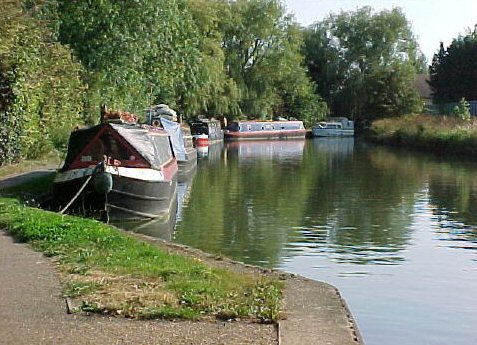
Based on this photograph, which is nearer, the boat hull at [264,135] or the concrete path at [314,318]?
the concrete path at [314,318]

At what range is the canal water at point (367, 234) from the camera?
9.71 meters

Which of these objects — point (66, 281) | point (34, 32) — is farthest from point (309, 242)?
point (34, 32)

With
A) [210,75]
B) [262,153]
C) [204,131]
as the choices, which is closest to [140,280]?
[262,153]

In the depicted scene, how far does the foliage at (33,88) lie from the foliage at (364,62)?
44.5 metres

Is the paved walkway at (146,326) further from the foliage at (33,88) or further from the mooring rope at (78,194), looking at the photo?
the foliage at (33,88)

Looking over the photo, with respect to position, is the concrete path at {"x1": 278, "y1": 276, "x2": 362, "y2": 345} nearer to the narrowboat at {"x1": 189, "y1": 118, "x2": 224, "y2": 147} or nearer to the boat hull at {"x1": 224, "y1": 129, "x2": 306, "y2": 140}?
the narrowboat at {"x1": 189, "y1": 118, "x2": 224, "y2": 147}

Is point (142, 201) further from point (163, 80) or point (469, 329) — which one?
point (163, 80)

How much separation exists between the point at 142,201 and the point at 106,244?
6.01 meters

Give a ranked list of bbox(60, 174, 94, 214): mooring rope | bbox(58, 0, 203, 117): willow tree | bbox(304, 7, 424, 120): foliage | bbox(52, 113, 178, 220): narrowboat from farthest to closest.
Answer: bbox(304, 7, 424, 120): foliage
bbox(58, 0, 203, 117): willow tree
bbox(52, 113, 178, 220): narrowboat
bbox(60, 174, 94, 214): mooring rope

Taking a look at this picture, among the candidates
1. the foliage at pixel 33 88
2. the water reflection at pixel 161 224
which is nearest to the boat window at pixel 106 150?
the water reflection at pixel 161 224

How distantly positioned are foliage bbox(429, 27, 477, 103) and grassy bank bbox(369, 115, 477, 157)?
34.9 feet

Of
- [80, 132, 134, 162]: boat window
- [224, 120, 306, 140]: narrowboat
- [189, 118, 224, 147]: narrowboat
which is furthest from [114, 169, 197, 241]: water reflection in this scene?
[224, 120, 306, 140]: narrowboat

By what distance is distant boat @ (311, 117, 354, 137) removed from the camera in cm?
7344

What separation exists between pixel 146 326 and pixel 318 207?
13.8 meters
